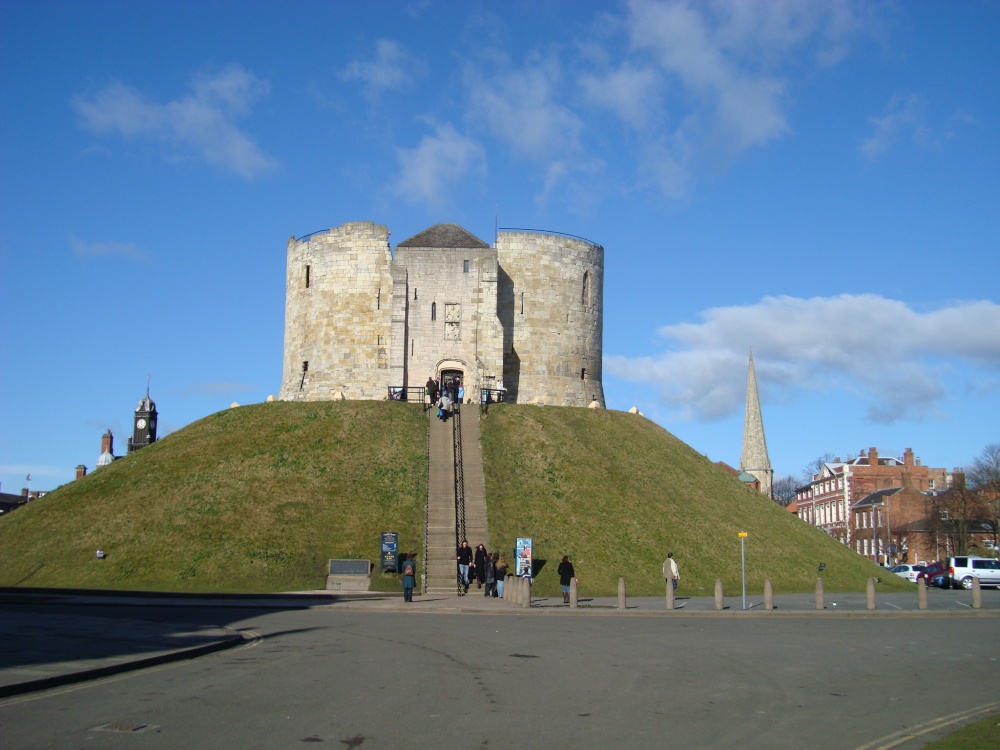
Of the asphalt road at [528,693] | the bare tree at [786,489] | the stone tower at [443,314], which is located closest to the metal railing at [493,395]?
the stone tower at [443,314]

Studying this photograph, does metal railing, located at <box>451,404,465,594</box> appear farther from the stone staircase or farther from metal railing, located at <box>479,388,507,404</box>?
metal railing, located at <box>479,388,507,404</box>

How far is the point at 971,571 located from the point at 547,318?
970 inches

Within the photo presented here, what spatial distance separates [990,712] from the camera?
12.8 metres

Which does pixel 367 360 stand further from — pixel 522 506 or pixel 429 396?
pixel 522 506

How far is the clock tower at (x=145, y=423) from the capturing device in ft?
293

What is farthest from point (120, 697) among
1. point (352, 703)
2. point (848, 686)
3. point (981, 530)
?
point (981, 530)

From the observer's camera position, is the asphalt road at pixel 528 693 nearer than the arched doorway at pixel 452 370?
Yes

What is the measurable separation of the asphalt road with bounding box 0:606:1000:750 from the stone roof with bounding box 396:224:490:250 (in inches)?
1423

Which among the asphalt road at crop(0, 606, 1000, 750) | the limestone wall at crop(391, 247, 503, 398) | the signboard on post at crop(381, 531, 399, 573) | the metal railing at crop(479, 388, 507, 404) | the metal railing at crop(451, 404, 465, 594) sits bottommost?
the asphalt road at crop(0, 606, 1000, 750)

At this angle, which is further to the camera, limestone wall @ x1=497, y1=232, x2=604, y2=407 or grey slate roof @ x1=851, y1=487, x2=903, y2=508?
grey slate roof @ x1=851, y1=487, x2=903, y2=508

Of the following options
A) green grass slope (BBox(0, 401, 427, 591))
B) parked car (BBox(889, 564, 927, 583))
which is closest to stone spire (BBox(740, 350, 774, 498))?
parked car (BBox(889, 564, 927, 583))

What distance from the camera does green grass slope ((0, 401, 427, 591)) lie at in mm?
34625

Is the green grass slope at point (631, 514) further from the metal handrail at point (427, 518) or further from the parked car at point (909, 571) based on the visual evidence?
the parked car at point (909, 571)

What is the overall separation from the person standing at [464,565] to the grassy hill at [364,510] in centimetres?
249
